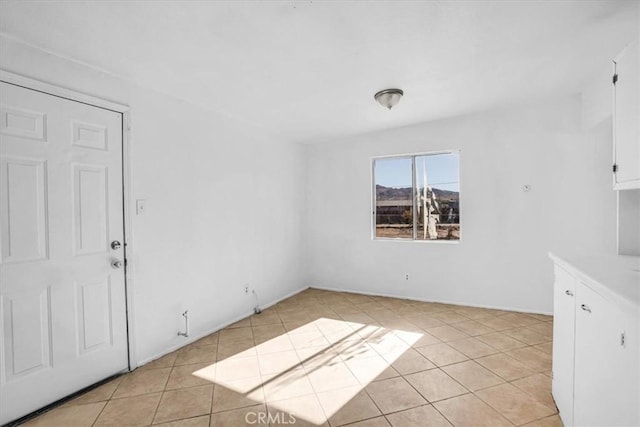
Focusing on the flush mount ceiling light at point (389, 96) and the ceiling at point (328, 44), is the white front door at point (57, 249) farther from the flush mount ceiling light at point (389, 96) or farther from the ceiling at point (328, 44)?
the flush mount ceiling light at point (389, 96)

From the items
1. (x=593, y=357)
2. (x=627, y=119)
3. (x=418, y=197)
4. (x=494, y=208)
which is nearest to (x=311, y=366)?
(x=593, y=357)

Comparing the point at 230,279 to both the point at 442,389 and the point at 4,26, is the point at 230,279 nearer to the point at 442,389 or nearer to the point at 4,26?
the point at 442,389

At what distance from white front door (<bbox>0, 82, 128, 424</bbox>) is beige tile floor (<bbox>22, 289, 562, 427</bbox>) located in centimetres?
25

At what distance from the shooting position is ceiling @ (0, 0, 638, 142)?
1.70 meters

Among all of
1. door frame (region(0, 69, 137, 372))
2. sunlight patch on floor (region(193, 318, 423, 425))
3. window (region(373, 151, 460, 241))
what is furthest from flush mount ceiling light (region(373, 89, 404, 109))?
sunlight patch on floor (region(193, 318, 423, 425))

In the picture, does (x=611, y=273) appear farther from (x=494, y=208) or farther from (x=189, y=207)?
(x=189, y=207)

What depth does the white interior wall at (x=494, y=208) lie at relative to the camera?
3367 millimetres

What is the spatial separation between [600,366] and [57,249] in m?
3.07

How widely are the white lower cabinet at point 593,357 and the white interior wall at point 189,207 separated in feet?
9.58

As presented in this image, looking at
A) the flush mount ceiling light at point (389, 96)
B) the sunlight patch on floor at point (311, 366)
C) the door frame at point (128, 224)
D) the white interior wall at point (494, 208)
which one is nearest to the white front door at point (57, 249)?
the door frame at point (128, 224)

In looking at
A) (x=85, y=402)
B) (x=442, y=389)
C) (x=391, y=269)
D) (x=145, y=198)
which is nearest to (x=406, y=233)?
(x=391, y=269)

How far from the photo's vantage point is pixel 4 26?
1697 millimetres

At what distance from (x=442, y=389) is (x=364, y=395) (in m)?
0.57

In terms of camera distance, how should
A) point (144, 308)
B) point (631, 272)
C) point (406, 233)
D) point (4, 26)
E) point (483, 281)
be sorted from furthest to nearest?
point (406, 233)
point (483, 281)
point (144, 308)
point (4, 26)
point (631, 272)
